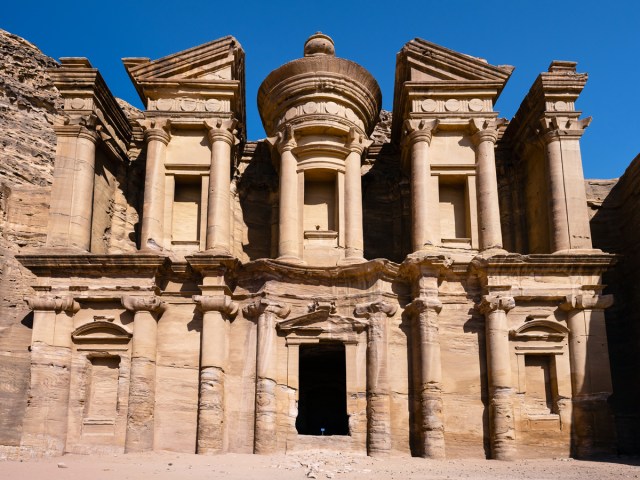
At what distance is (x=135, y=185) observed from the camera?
72.3 feet

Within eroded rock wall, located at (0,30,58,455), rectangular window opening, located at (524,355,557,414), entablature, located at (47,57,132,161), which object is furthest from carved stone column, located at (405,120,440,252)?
eroded rock wall, located at (0,30,58,455)

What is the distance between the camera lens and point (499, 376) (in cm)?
1731

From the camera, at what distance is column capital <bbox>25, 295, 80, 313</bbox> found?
1755 cm

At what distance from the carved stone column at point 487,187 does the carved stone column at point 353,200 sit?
3.08 metres

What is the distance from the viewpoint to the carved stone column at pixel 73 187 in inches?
723

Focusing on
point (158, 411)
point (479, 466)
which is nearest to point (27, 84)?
point (158, 411)

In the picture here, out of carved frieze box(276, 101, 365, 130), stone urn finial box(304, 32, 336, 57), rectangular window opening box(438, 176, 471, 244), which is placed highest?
stone urn finial box(304, 32, 336, 57)

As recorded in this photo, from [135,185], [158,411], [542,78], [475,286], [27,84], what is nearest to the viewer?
[158,411]

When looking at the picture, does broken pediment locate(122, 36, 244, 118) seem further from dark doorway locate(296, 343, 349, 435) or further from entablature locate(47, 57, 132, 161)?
dark doorway locate(296, 343, 349, 435)

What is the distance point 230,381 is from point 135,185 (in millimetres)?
7438

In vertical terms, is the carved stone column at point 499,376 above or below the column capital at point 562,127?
below

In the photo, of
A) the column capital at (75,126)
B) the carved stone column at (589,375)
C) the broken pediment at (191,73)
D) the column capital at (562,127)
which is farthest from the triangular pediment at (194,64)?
the carved stone column at (589,375)

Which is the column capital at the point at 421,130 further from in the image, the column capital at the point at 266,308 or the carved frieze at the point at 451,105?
the column capital at the point at 266,308

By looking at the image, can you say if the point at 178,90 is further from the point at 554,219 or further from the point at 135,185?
the point at 554,219
